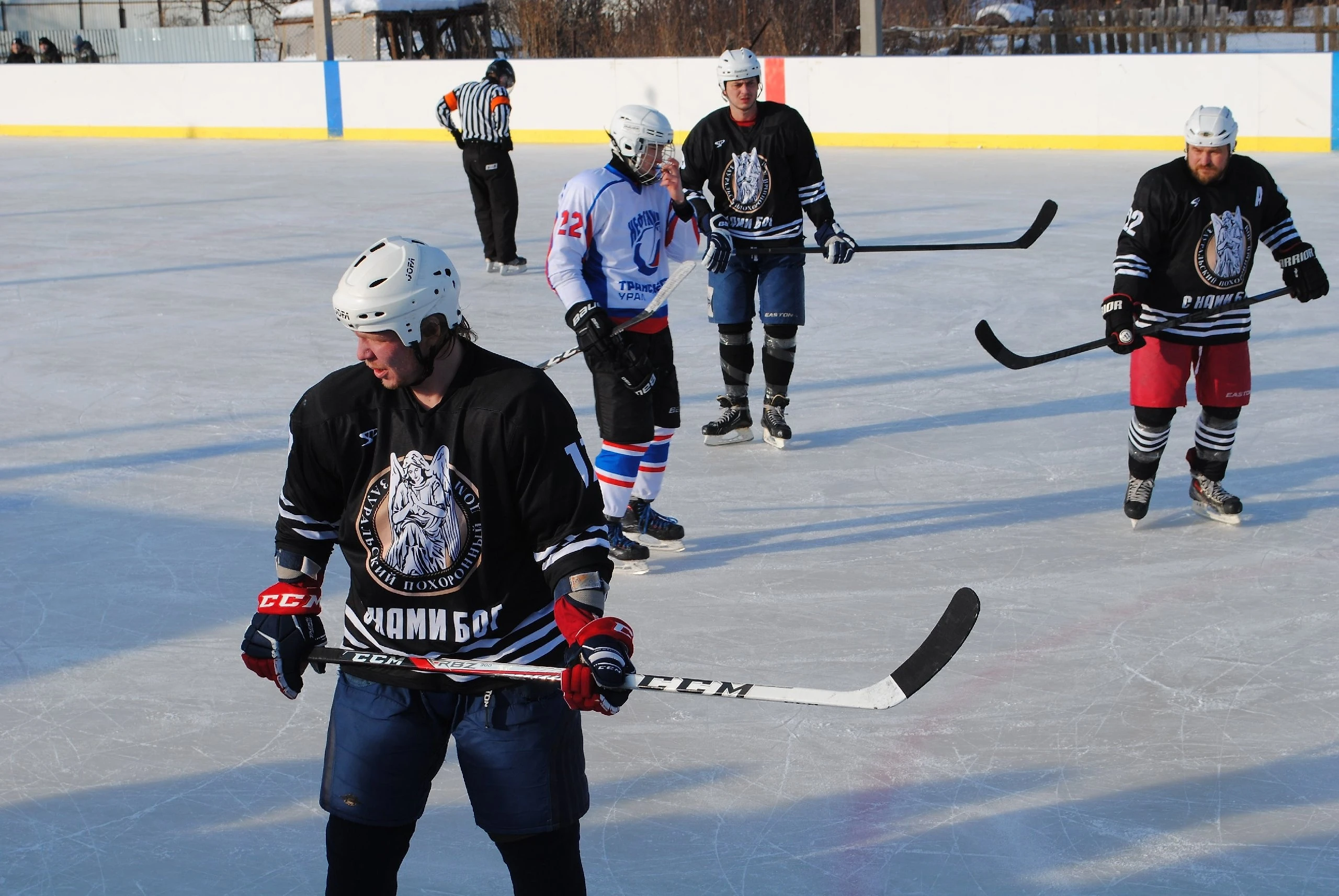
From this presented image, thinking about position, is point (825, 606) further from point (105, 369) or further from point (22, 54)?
point (22, 54)

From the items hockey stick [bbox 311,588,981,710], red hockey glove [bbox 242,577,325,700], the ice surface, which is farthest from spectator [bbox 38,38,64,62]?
hockey stick [bbox 311,588,981,710]

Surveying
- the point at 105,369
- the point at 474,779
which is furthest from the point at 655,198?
the point at 105,369

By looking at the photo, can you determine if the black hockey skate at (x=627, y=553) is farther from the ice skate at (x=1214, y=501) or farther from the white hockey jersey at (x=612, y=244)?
the ice skate at (x=1214, y=501)

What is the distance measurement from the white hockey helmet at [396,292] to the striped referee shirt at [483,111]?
20.8ft

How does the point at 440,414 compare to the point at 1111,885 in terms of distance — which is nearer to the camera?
the point at 440,414

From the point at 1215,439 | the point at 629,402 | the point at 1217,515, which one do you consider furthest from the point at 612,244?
the point at 1217,515

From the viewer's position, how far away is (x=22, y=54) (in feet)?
61.2

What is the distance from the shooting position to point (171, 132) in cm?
1596

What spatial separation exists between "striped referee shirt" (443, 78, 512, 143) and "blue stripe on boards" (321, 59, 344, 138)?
737cm

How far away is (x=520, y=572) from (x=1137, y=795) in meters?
1.35

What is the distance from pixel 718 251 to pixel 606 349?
1.15m

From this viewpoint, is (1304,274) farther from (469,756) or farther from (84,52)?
(84,52)

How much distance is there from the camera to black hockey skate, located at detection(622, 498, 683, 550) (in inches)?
163

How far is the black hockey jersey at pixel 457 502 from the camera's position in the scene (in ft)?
6.23
